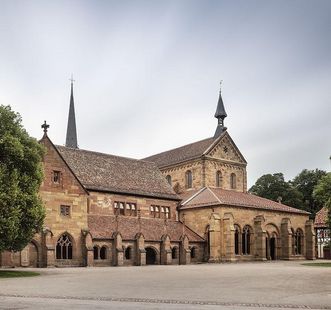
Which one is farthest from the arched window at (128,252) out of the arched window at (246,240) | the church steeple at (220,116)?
the church steeple at (220,116)

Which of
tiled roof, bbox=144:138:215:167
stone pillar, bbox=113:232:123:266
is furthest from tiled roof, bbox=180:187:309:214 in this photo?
stone pillar, bbox=113:232:123:266

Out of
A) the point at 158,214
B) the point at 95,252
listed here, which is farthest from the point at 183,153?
the point at 95,252

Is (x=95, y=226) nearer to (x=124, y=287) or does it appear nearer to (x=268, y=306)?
(x=124, y=287)

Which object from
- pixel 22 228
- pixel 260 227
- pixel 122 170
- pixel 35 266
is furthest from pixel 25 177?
pixel 260 227

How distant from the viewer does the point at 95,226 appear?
53594mm

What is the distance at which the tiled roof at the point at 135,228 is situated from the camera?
2110 inches

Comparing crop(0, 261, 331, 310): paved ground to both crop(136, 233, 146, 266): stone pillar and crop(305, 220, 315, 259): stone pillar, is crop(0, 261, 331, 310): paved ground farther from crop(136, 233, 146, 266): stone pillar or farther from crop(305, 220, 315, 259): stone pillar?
crop(305, 220, 315, 259): stone pillar

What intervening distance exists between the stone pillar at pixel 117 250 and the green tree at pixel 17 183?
15583mm

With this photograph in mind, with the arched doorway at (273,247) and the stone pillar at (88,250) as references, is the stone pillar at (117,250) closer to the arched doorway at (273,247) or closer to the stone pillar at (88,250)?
the stone pillar at (88,250)

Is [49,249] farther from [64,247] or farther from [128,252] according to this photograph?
[128,252]

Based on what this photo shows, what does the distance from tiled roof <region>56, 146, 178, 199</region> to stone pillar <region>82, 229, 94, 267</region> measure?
6807 millimetres

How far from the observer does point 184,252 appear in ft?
192

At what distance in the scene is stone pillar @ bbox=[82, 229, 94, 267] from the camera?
163ft

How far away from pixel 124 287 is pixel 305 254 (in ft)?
171
